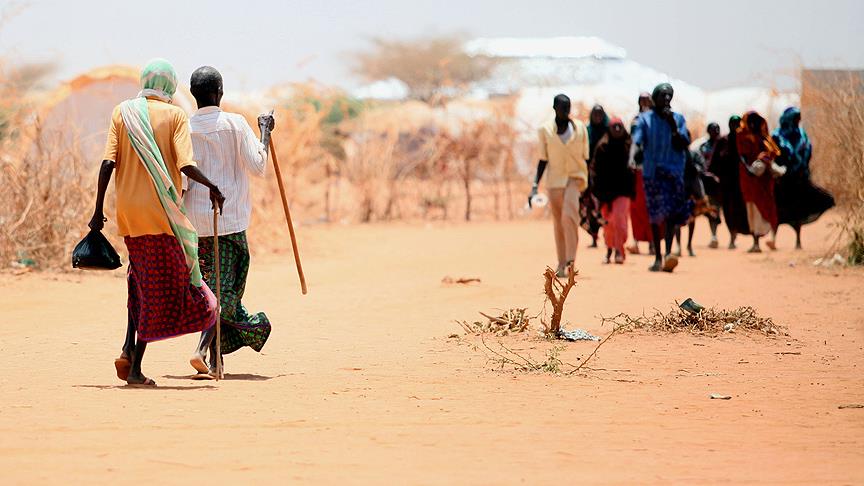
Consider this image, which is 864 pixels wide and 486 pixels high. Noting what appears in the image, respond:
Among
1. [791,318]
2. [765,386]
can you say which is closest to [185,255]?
[765,386]

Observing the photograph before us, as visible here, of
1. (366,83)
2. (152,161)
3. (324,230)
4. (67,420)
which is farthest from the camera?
(366,83)

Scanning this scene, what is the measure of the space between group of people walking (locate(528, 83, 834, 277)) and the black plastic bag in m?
6.41

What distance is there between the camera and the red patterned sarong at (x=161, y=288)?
633 cm

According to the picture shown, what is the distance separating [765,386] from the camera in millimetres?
6629

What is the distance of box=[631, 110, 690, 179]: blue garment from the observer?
41.8 ft

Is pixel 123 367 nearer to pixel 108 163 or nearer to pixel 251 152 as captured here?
pixel 108 163

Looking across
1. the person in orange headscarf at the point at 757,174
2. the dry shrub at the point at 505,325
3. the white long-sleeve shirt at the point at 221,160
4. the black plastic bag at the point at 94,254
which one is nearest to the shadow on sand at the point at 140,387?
the black plastic bag at the point at 94,254

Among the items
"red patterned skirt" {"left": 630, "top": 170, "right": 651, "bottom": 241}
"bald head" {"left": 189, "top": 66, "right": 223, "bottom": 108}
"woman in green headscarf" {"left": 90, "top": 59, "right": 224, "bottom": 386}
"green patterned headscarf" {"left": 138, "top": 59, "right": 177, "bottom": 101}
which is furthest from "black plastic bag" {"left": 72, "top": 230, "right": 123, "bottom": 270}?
→ "red patterned skirt" {"left": 630, "top": 170, "right": 651, "bottom": 241}

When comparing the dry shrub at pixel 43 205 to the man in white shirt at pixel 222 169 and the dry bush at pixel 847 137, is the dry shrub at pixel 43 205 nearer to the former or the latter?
the man in white shirt at pixel 222 169

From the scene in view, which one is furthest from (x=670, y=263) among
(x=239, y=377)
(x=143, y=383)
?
(x=143, y=383)

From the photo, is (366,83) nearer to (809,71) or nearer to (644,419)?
(809,71)

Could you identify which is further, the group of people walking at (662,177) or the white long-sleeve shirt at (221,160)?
the group of people walking at (662,177)

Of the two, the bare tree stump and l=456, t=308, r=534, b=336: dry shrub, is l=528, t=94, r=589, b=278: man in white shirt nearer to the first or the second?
l=456, t=308, r=534, b=336: dry shrub

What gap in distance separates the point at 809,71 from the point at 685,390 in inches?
530
